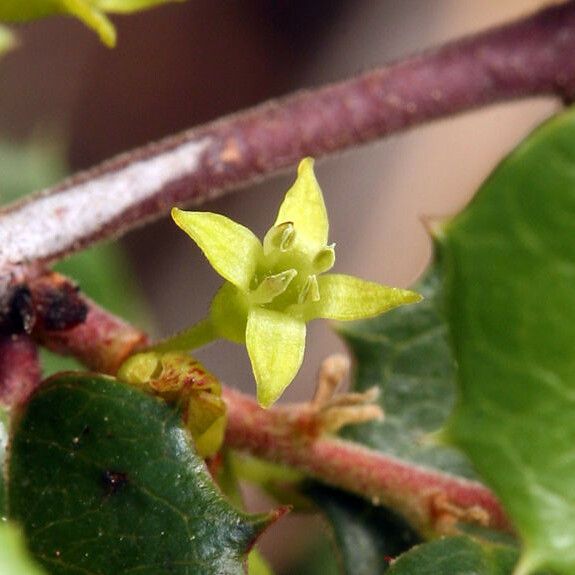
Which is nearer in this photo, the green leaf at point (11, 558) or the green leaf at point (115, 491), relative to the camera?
the green leaf at point (11, 558)

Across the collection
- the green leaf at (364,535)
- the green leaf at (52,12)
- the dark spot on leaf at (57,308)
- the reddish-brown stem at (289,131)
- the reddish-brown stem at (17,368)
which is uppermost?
the green leaf at (52,12)

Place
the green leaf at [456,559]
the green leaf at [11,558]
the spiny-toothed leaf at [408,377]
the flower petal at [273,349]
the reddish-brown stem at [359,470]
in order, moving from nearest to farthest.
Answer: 1. the green leaf at [11,558]
2. the flower petal at [273,349]
3. the green leaf at [456,559]
4. the reddish-brown stem at [359,470]
5. the spiny-toothed leaf at [408,377]

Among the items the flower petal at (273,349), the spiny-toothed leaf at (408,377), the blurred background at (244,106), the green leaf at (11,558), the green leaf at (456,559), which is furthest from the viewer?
the blurred background at (244,106)

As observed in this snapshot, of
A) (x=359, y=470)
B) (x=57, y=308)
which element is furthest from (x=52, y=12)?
(x=359, y=470)

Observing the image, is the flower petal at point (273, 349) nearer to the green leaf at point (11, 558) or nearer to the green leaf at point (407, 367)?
the green leaf at point (11, 558)

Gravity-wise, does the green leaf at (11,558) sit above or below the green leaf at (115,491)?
above

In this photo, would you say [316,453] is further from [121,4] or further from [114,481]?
[121,4]

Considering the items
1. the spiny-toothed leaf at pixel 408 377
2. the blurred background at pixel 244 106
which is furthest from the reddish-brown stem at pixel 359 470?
the blurred background at pixel 244 106
